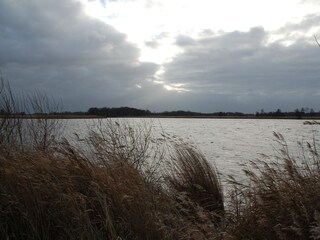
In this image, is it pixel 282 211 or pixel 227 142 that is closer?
pixel 282 211

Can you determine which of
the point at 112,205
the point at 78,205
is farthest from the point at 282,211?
the point at 78,205

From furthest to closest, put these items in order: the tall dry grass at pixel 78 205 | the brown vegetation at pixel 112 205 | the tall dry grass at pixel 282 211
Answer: the tall dry grass at pixel 78 205, the brown vegetation at pixel 112 205, the tall dry grass at pixel 282 211

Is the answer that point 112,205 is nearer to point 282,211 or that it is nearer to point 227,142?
point 282,211

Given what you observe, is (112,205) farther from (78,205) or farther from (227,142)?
(227,142)

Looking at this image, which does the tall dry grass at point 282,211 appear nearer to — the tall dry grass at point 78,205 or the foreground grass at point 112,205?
the foreground grass at point 112,205

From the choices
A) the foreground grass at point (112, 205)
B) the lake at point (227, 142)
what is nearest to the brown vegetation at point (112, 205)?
the foreground grass at point (112, 205)

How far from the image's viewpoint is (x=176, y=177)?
28.6ft

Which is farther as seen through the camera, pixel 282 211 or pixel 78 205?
pixel 78 205

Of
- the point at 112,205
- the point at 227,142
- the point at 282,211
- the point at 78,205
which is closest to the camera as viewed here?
the point at 282,211

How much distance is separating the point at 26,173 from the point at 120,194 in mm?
1307

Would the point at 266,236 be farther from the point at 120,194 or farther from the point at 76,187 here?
the point at 76,187

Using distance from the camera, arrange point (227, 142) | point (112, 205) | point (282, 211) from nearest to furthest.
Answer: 1. point (282, 211)
2. point (112, 205)
3. point (227, 142)

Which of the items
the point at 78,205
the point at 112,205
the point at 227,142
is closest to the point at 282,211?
the point at 112,205

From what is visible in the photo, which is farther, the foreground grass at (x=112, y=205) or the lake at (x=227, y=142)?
the lake at (x=227, y=142)
